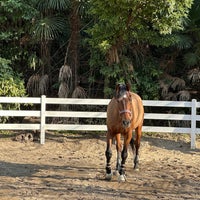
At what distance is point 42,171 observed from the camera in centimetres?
702

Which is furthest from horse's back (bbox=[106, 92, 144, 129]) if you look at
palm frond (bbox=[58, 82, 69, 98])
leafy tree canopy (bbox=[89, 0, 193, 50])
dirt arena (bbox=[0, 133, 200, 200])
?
palm frond (bbox=[58, 82, 69, 98])

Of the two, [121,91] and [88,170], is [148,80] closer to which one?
[88,170]

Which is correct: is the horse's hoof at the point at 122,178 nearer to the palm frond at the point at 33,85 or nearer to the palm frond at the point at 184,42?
the palm frond at the point at 184,42

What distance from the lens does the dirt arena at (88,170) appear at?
5.64 metres

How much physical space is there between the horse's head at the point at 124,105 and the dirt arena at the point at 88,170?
997mm

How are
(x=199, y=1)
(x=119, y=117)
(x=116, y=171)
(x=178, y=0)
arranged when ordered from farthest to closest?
(x=199, y=1) → (x=178, y=0) → (x=116, y=171) → (x=119, y=117)

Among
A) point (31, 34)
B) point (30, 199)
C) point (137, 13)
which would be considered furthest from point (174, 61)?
point (30, 199)

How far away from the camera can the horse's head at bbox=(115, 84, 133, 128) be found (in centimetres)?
614

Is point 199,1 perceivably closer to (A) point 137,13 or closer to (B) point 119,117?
(A) point 137,13

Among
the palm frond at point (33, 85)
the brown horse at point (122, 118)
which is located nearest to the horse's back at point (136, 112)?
the brown horse at point (122, 118)

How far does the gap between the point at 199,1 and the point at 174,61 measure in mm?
2048

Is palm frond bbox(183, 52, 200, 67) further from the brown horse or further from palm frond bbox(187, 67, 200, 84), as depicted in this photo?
the brown horse

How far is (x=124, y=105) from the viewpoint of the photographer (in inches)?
245

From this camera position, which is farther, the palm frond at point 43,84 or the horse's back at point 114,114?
the palm frond at point 43,84
